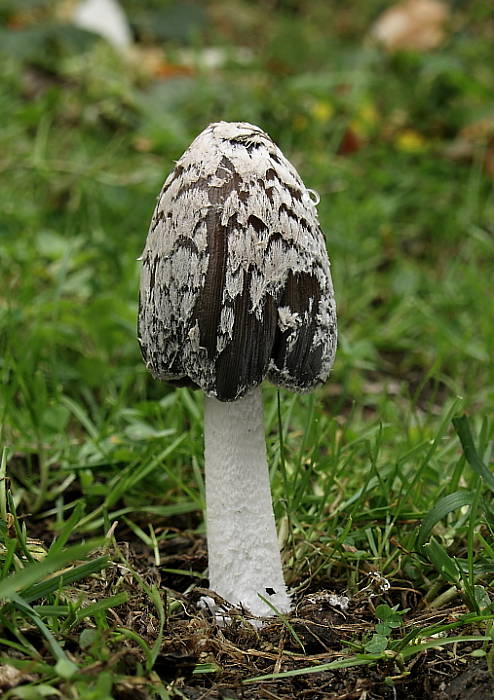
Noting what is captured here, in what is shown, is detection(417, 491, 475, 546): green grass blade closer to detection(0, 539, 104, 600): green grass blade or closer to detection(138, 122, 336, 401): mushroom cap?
detection(138, 122, 336, 401): mushroom cap

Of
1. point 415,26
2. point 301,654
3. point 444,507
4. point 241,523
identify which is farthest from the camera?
point 415,26

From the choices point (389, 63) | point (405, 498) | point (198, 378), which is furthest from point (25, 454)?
point (389, 63)

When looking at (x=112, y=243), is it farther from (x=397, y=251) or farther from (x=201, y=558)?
(x=201, y=558)

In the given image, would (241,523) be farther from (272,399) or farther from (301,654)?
(272,399)

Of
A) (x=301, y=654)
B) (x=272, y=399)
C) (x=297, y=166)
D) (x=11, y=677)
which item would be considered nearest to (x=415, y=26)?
(x=297, y=166)

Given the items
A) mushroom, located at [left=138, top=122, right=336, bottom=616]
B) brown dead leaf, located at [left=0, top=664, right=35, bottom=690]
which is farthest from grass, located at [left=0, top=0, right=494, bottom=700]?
mushroom, located at [left=138, top=122, right=336, bottom=616]

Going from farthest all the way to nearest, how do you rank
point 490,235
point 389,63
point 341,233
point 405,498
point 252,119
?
point 389,63
point 252,119
point 490,235
point 341,233
point 405,498
